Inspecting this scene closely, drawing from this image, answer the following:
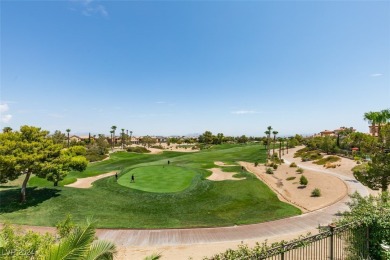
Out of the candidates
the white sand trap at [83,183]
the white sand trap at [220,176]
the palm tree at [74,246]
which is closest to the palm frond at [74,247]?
the palm tree at [74,246]

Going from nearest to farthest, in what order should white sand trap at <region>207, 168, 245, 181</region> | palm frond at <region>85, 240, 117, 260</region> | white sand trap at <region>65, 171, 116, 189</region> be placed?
palm frond at <region>85, 240, 117, 260</region>
white sand trap at <region>65, 171, 116, 189</region>
white sand trap at <region>207, 168, 245, 181</region>

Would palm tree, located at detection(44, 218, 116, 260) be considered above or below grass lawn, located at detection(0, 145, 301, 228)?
above

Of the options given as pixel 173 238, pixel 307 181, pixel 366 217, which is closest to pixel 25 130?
pixel 173 238

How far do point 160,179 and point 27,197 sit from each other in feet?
51.2

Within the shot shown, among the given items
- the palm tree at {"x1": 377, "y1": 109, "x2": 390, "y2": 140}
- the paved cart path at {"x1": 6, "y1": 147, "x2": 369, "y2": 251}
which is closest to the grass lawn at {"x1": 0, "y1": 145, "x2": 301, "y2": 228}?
the paved cart path at {"x1": 6, "y1": 147, "x2": 369, "y2": 251}

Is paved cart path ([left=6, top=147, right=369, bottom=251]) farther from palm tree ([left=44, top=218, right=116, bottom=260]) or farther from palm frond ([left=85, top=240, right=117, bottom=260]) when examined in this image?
palm tree ([left=44, top=218, right=116, bottom=260])

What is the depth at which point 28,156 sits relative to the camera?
22.8 meters

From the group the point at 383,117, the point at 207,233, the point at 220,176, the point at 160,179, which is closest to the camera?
the point at 207,233

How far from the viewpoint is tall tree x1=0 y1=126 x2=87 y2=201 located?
22391mm

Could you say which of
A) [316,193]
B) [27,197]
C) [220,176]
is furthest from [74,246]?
[220,176]

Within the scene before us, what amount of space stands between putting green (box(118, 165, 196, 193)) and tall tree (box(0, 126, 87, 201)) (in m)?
8.86

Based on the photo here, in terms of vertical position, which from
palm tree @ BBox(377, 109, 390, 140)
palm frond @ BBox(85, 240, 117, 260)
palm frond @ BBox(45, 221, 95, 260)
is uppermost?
palm tree @ BBox(377, 109, 390, 140)

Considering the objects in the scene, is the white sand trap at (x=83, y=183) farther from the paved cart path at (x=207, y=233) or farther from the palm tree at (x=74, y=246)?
the palm tree at (x=74, y=246)

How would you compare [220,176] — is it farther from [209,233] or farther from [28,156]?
[28,156]
